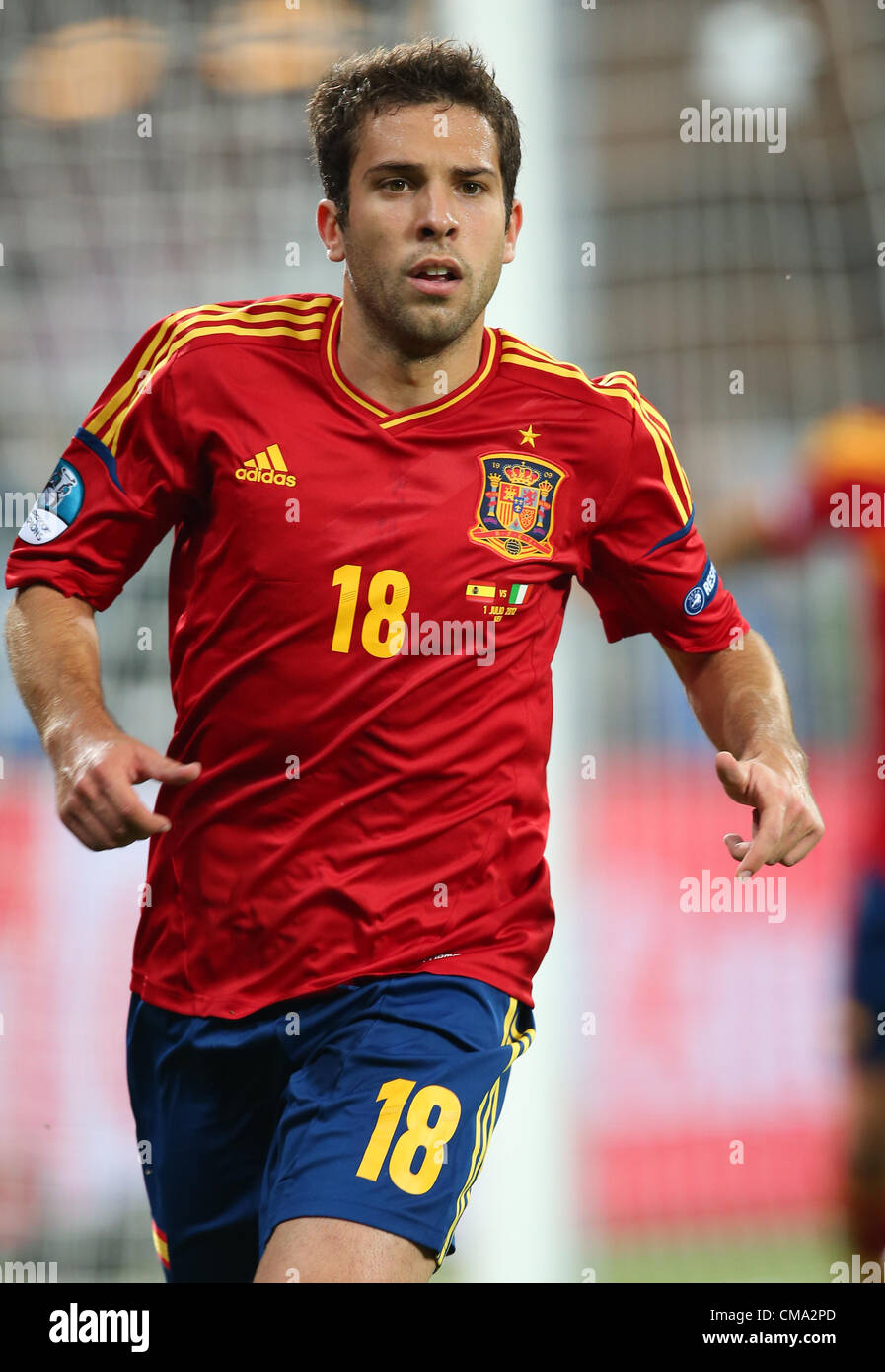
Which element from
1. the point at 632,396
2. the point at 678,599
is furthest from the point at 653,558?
the point at 632,396

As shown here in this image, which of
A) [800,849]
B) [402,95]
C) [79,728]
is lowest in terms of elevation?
[800,849]

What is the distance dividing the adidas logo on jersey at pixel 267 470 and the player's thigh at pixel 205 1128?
78cm

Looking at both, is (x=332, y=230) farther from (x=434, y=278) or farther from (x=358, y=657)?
(x=358, y=657)

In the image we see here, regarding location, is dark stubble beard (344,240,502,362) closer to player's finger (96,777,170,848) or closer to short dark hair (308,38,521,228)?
short dark hair (308,38,521,228)

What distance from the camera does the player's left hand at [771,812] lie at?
7.00 ft

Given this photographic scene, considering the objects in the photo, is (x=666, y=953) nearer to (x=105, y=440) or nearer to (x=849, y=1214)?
(x=849, y=1214)

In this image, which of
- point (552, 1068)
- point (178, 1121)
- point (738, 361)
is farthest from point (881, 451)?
point (178, 1121)

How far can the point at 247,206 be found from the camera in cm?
479

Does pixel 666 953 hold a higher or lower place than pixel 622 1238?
higher

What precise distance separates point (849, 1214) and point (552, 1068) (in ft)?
3.05

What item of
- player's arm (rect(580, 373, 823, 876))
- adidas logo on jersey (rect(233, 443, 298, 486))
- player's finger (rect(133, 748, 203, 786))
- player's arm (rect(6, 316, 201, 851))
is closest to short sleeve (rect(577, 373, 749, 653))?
player's arm (rect(580, 373, 823, 876))

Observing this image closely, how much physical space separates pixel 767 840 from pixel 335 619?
2.25 feet

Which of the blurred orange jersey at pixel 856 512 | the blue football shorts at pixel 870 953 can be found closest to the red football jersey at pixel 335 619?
the blurred orange jersey at pixel 856 512

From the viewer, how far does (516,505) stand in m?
2.37
